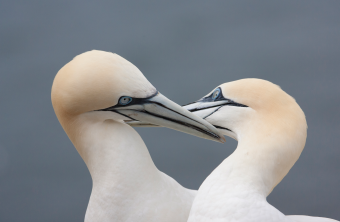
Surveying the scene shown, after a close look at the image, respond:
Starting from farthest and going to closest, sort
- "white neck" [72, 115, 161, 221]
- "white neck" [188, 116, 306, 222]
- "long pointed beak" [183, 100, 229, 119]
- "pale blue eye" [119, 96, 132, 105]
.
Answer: "long pointed beak" [183, 100, 229, 119] → "white neck" [72, 115, 161, 221] → "pale blue eye" [119, 96, 132, 105] → "white neck" [188, 116, 306, 222]

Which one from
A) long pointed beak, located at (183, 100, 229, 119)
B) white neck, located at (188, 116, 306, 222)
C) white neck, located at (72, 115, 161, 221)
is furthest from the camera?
long pointed beak, located at (183, 100, 229, 119)

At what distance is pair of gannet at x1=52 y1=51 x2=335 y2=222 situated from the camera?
178 centimetres

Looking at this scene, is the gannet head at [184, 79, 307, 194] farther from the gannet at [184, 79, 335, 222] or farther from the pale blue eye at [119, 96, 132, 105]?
the pale blue eye at [119, 96, 132, 105]

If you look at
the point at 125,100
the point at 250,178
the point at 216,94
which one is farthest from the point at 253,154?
the point at 125,100

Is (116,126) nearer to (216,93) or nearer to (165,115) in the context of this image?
(165,115)

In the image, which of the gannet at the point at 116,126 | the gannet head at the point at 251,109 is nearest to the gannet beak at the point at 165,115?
the gannet at the point at 116,126

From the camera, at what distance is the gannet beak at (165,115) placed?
74.6 inches

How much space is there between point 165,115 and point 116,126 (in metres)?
0.25

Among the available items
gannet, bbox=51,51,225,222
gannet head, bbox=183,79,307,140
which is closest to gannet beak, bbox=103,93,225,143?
gannet, bbox=51,51,225,222

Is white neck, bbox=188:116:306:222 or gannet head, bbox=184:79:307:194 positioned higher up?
gannet head, bbox=184:79:307:194

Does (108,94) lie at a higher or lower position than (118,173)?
higher

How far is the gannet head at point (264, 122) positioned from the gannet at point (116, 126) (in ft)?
0.44

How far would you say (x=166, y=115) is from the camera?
1.95 meters

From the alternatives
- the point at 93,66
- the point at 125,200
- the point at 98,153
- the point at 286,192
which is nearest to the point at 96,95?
the point at 93,66
